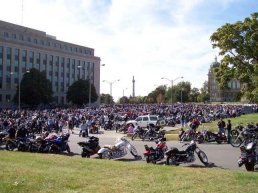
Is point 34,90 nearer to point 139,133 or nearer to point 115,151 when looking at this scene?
point 139,133

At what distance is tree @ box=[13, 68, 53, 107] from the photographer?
8638 cm

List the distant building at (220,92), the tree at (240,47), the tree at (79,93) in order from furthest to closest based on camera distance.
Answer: the distant building at (220,92) < the tree at (79,93) < the tree at (240,47)

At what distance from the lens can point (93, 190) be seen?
993cm

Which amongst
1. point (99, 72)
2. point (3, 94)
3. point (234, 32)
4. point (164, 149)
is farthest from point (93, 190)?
point (99, 72)

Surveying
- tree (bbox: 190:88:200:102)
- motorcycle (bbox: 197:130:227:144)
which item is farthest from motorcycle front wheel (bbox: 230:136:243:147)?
tree (bbox: 190:88:200:102)

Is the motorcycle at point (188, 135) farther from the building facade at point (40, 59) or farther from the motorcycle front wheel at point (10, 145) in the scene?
the building facade at point (40, 59)

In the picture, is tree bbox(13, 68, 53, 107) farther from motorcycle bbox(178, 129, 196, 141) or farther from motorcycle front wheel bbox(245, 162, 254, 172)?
motorcycle front wheel bbox(245, 162, 254, 172)

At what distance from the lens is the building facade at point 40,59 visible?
96375mm

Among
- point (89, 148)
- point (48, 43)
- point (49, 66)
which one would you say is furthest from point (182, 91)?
point (89, 148)

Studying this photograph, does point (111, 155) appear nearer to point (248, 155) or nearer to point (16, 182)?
point (248, 155)

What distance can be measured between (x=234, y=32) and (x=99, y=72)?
91.1 meters

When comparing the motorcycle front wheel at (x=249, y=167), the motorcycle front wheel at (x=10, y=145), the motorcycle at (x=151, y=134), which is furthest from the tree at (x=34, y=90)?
the motorcycle front wheel at (x=249, y=167)

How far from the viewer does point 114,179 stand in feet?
37.7

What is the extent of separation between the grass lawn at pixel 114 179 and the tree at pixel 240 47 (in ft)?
95.7
